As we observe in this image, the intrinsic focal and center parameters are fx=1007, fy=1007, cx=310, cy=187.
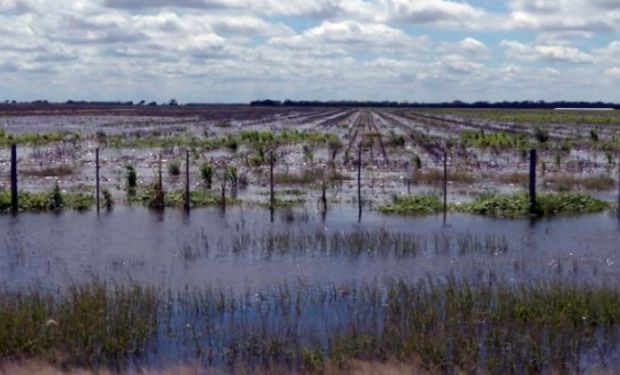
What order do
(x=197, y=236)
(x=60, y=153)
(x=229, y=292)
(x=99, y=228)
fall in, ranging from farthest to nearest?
(x=60, y=153) < (x=99, y=228) < (x=197, y=236) < (x=229, y=292)

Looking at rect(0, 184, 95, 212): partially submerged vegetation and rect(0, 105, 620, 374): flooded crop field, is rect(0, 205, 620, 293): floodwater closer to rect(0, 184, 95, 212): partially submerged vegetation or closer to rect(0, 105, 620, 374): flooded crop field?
rect(0, 105, 620, 374): flooded crop field

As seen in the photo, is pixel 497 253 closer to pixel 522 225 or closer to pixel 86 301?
pixel 522 225

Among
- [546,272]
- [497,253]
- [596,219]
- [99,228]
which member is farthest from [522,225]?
[99,228]

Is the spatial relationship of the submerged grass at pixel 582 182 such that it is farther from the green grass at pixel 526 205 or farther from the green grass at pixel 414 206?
the green grass at pixel 414 206

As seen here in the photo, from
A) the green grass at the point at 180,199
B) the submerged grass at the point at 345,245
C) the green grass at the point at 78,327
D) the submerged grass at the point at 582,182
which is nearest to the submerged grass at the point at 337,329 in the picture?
the green grass at the point at 78,327

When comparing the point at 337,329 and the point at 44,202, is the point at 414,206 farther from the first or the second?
the point at 337,329

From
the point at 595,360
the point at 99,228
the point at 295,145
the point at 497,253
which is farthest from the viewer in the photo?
the point at 295,145
